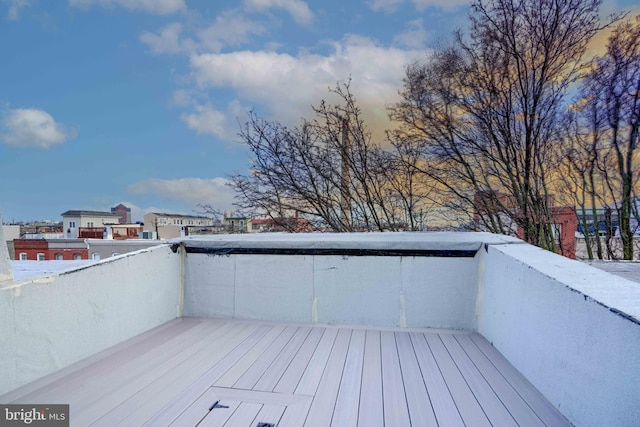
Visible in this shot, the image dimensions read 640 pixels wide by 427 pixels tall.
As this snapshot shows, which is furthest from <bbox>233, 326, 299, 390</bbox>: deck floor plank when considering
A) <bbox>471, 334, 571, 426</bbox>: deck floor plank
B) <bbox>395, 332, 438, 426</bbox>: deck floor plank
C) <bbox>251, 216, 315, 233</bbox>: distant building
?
<bbox>251, 216, 315, 233</bbox>: distant building

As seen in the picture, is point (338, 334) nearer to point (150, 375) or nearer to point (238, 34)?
point (150, 375)

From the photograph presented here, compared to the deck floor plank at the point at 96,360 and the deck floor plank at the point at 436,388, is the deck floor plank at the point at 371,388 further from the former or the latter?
the deck floor plank at the point at 96,360

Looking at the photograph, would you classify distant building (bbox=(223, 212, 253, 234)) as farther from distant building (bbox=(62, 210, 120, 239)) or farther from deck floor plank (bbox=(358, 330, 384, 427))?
distant building (bbox=(62, 210, 120, 239))

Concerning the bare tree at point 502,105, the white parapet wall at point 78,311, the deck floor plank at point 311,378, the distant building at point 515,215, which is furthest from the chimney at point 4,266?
the distant building at point 515,215

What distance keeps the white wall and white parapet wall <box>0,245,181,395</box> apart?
352 millimetres

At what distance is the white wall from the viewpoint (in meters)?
2.29

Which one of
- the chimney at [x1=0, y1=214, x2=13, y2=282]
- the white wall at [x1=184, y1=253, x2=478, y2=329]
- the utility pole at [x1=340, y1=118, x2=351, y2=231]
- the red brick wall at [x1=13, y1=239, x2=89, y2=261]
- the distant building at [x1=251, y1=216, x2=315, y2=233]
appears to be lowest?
the red brick wall at [x1=13, y1=239, x2=89, y2=261]

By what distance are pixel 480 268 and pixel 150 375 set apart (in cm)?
216

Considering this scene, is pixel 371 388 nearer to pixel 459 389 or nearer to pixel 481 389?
pixel 459 389

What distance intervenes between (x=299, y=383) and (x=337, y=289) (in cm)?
92

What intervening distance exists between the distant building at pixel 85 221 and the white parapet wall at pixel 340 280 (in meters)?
20.0

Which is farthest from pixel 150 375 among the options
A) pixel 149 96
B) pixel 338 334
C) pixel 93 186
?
pixel 93 186

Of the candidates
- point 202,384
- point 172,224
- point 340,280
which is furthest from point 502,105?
point 172,224

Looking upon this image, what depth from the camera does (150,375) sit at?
1.68m
